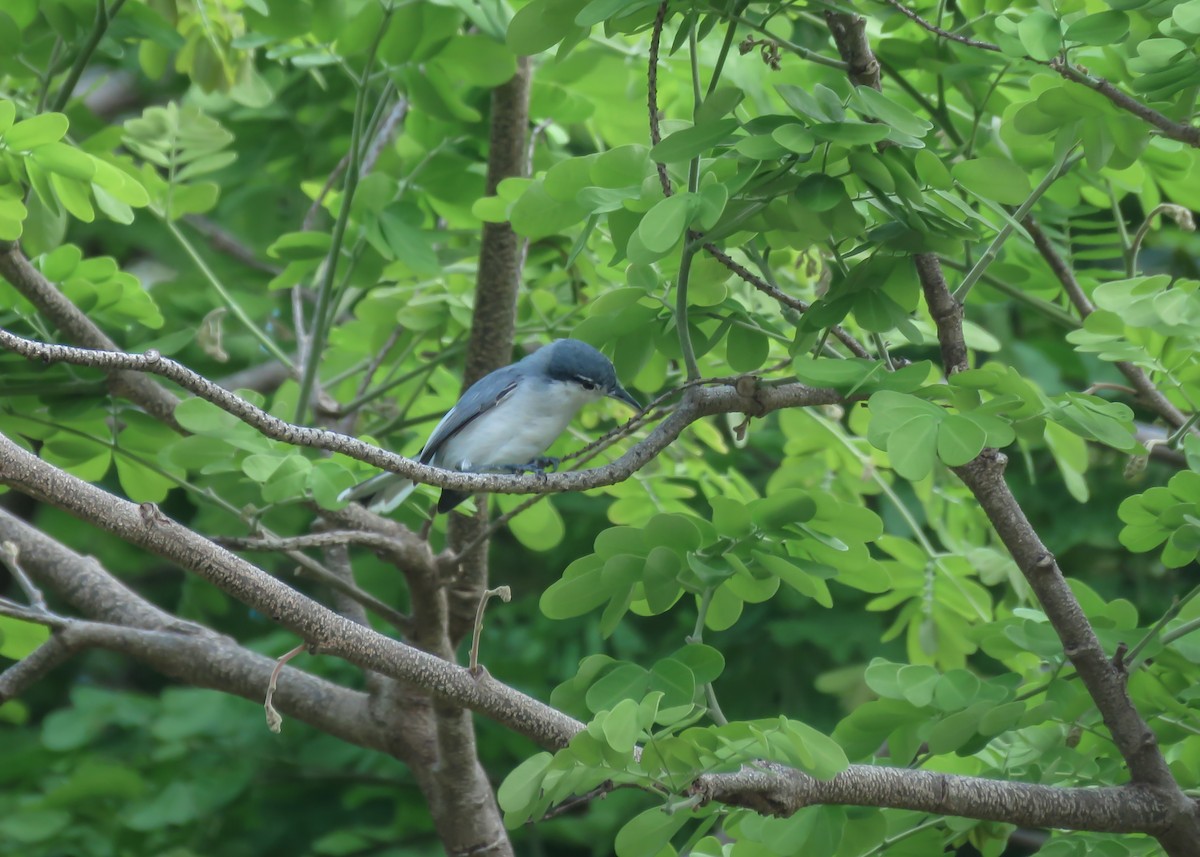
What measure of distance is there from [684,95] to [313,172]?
1560mm

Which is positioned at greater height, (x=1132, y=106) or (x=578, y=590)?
(x=1132, y=106)

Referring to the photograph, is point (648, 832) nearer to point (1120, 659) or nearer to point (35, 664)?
point (1120, 659)

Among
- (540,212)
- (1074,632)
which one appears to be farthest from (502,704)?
(1074,632)

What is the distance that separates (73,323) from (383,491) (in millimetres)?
731

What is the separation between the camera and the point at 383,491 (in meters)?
2.71

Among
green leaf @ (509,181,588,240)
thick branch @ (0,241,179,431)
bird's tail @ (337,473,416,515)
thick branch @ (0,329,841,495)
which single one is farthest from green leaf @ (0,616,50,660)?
green leaf @ (509,181,588,240)

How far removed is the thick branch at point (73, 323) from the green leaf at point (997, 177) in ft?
5.44

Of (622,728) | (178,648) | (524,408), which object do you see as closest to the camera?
(622,728)

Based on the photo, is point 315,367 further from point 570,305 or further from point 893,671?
point 893,671

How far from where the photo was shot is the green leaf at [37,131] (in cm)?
205

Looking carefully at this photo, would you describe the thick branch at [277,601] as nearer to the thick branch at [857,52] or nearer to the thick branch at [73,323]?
the thick branch at [73,323]

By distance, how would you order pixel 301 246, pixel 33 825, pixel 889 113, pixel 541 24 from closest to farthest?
pixel 889 113
pixel 541 24
pixel 301 246
pixel 33 825

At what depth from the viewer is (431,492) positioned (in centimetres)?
244

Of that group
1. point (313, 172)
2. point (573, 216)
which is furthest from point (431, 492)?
point (313, 172)
